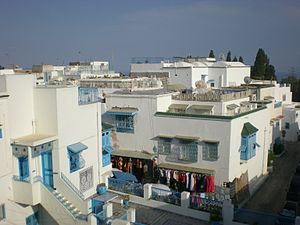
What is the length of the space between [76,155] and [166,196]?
17.0 ft

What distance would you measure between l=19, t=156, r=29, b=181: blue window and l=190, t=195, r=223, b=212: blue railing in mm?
7932

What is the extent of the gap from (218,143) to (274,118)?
45.6ft

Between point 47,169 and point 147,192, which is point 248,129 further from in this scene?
point 47,169

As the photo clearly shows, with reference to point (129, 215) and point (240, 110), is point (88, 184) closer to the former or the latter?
point (129, 215)

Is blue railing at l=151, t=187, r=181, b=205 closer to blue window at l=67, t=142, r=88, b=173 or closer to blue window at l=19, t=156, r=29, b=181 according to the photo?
blue window at l=67, t=142, r=88, b=173

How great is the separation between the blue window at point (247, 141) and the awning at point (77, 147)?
9.24 m

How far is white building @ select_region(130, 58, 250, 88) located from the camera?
111 ft

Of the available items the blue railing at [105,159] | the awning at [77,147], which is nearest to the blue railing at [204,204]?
the blue railing at [105,159]

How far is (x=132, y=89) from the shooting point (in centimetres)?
2408

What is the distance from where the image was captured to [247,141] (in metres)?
19.3

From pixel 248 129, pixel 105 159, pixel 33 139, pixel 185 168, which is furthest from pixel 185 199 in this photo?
pixel 33 139

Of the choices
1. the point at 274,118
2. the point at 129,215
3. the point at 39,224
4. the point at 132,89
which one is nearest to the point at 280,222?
the point at 129,215

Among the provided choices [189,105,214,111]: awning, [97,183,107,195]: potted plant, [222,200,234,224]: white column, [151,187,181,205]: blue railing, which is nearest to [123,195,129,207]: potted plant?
[97,183,107,195]: potted plant

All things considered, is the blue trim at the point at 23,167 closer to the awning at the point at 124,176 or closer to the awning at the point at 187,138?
the awning at the point at 124,176
